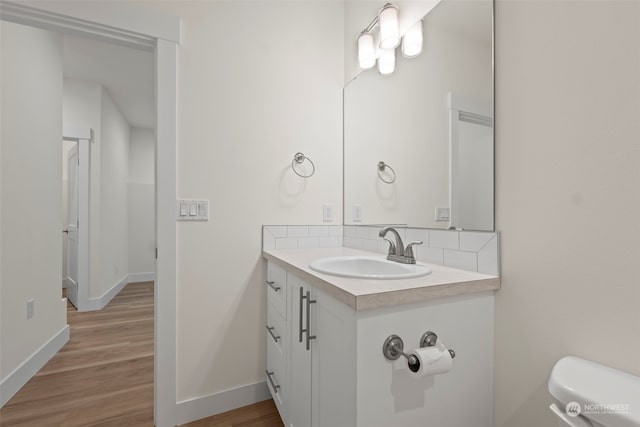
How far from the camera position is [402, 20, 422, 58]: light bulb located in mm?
1441

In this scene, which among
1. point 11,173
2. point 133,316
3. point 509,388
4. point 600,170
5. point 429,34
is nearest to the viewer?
point 600,170

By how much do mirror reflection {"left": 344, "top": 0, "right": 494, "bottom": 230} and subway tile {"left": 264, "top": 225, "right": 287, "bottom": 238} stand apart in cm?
46

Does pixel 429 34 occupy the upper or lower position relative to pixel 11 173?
upper

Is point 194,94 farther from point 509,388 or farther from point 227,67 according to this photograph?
point 509,388

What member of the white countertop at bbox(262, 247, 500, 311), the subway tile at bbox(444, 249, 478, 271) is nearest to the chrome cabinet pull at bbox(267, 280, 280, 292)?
the white countertop at bbox(262, 247, 500, 311)

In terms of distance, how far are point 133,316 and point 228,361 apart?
7.05 feet

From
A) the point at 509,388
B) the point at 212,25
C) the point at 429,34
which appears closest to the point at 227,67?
the point at 212,25

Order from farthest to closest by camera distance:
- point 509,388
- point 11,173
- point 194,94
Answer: point 11,173 < point 194,94 < point 509,388

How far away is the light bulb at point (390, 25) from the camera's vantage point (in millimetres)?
1550

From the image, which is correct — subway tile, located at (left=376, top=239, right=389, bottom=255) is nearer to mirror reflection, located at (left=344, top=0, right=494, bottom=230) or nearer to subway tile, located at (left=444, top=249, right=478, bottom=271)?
mirror reflection, located at (left=344, top=0, right=494, bottom=230)

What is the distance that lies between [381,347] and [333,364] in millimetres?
185

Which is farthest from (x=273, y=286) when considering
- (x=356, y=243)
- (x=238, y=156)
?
(x=238, y=156)

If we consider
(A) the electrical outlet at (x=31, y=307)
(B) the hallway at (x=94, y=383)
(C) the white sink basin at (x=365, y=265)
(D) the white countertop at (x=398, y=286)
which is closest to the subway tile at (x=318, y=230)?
(C) the white sink basin at (x=365, y=265)

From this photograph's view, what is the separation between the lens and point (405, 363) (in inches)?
34.5
